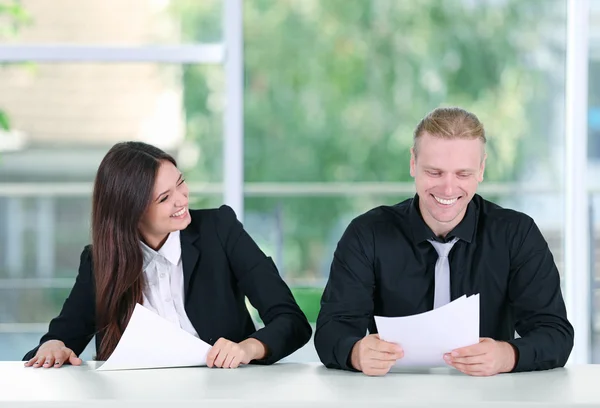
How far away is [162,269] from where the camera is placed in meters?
2.50

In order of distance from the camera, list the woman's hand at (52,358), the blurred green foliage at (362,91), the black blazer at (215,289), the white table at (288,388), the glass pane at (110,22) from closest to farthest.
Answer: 1. the white table at (288,388)
2. the woman's hand at (52,358)
3. the black blazer at (215,289)
4. the glass pane at (110,22)
5. the blurred green foliage at (362,91)

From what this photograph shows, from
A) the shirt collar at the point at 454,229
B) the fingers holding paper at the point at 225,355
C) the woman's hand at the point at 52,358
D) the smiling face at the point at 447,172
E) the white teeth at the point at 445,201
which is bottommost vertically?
the woman's hand at the point at 52,358

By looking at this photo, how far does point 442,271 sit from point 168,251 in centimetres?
72

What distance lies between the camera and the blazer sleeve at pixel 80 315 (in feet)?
8.06

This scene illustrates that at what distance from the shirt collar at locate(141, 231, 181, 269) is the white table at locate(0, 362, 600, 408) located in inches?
18.3

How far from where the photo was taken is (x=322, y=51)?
4652 millimetres

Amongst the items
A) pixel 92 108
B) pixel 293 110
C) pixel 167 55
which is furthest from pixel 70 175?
pixel 293 110

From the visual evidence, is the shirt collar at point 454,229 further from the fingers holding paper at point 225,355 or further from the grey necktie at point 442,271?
the fingers holding paper at point 225,355

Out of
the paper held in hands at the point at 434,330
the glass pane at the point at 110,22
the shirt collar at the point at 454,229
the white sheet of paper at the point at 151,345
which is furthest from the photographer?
the glass pane at the point at 110,22

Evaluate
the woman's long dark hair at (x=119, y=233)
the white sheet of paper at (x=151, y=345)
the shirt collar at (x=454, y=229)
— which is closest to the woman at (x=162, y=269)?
the woman's long dark hair at (x=119, y=233)

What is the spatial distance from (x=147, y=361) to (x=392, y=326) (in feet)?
1.77

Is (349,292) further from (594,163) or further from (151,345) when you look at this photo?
(594,163)

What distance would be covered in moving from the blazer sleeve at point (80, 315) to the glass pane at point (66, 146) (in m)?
2.07

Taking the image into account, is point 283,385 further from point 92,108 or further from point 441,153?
point 92,108
